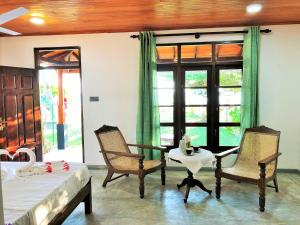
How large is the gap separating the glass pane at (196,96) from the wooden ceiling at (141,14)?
1069 millimetres

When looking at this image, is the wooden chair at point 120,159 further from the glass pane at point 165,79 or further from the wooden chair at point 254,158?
the glass pane at point 165,79

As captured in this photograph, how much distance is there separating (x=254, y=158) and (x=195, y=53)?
199cm

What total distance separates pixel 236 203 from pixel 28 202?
2425 mm

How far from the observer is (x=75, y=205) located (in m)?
2.55

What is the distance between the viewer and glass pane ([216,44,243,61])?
14.4ft

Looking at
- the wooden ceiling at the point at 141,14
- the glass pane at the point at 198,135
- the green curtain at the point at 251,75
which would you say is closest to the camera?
the wooden ceiling at the point at 141,14

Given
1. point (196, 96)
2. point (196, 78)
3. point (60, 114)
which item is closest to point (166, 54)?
point (196, 78)

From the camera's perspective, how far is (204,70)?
175 inches

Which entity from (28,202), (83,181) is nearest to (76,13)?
(83,181)

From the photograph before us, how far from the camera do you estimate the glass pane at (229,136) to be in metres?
4.49

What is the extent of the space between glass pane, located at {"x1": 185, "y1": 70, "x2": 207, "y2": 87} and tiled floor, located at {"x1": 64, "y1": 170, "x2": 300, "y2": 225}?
1624 mm

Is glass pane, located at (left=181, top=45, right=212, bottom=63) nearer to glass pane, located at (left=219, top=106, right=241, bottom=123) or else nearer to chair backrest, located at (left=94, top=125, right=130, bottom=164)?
A: glass pane, located at (left=219, top=106, right=241, bottom=123)

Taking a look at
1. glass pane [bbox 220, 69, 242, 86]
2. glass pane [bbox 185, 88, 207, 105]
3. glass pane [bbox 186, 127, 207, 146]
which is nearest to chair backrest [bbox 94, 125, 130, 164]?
glass pane [bbox 186, 127, 207, 146]

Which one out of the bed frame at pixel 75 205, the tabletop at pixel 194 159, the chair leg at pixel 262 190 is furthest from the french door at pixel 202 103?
the bed frame at pixel 75 205
